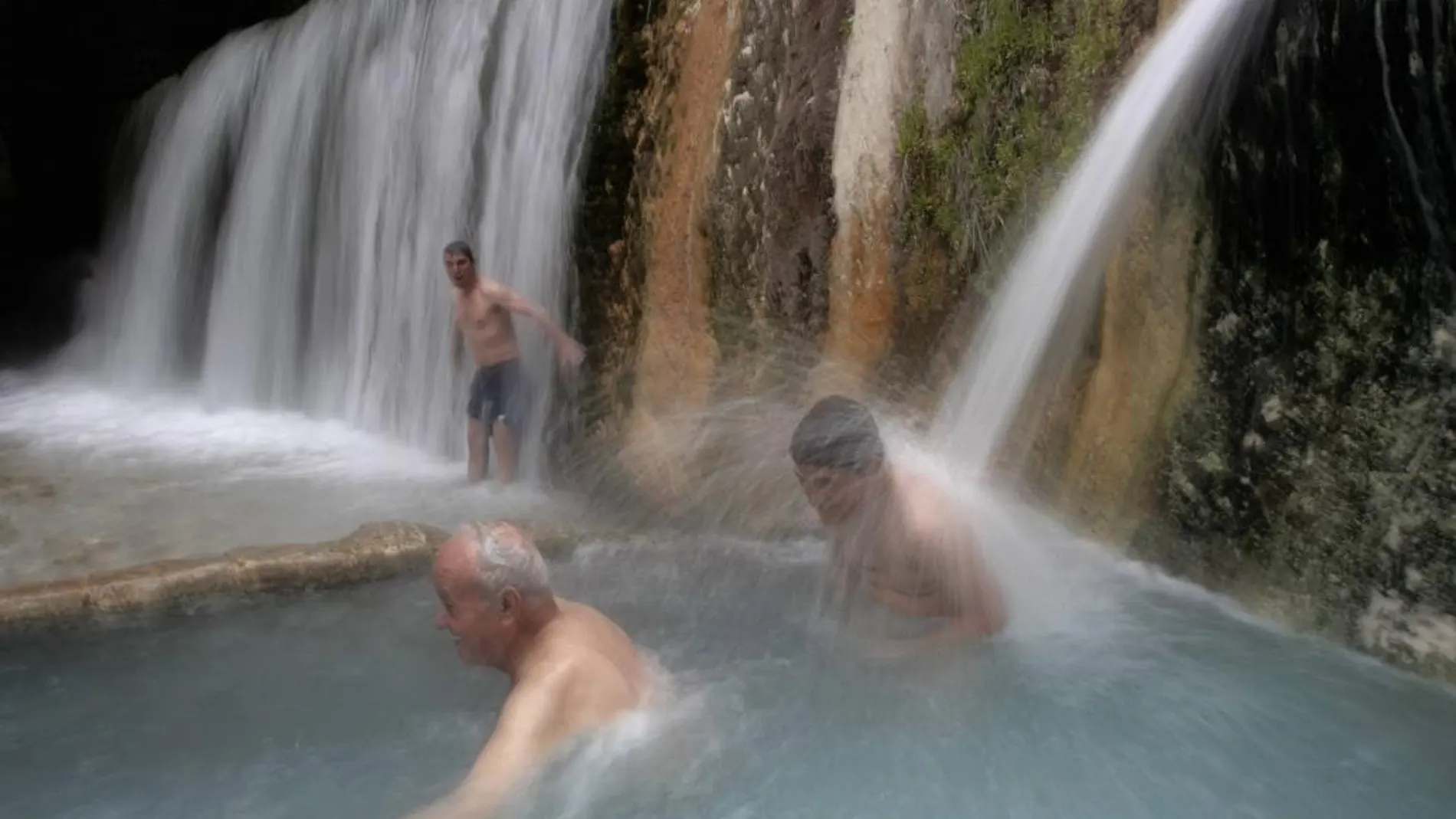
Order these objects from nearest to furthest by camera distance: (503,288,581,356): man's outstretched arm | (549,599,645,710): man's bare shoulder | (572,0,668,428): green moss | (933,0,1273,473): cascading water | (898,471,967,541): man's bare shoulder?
(549,599,645,710): man's bare shoulder
(898,471,967,541): man's bare shoulder
(933,0,1273,473): cascading water
(503,288,581,356): man's outstretched arm
(572,0,668,428): green moss

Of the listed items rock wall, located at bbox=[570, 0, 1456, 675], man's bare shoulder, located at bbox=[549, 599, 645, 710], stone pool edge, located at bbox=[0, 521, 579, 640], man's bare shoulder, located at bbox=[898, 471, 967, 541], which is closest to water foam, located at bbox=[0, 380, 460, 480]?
rock wall, located at bbox=[570, 0, 1456, 675]

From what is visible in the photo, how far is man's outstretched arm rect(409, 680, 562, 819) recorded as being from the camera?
2863 mm

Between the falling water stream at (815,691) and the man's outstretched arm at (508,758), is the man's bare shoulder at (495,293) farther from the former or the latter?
the man's outstretched arm at (508,758)

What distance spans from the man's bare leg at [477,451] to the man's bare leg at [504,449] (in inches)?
2.7

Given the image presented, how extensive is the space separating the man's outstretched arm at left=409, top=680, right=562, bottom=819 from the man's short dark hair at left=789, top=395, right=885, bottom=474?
1.01 meters

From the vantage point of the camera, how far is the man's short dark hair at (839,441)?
3.49 m

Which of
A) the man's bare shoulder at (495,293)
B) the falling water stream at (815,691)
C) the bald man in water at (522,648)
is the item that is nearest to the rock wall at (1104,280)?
the falling water stream at (815,691)

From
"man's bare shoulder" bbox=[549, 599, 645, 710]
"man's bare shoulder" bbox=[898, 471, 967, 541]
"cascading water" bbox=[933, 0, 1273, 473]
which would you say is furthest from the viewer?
"cascading water" bbox=[933, 0, 1273, 473]

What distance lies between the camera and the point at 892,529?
362cm

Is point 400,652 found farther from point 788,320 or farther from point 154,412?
point 154,412

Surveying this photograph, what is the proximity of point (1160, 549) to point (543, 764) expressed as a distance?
2.33 metres

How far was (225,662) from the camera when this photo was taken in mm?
4277

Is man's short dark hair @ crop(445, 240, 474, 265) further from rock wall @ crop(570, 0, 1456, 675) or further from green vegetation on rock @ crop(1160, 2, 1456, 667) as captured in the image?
green vegetation on rock @ crop(1160, 2, 1456, 667)

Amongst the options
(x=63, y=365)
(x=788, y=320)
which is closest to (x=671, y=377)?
(x=788, y=320)
